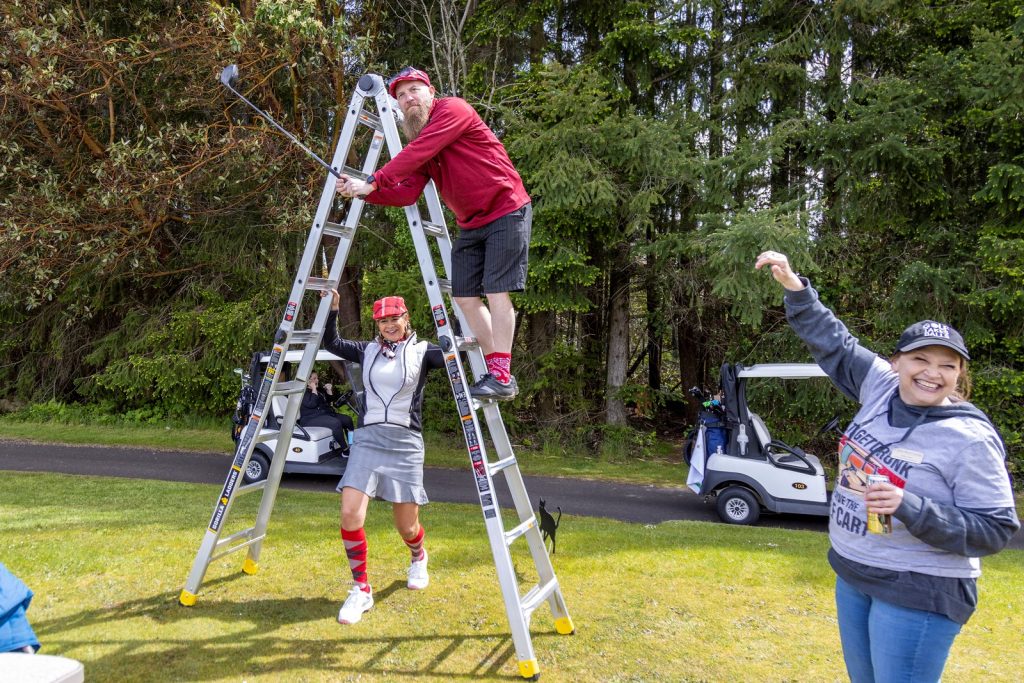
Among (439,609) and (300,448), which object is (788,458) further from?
(300,448)

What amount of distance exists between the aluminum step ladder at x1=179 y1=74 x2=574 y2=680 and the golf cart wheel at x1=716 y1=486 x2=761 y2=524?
14.8 feet

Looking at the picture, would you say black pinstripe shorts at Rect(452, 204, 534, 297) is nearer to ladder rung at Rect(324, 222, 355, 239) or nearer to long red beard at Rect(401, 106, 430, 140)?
long red beard at Rect(401, 106, 430, 140)

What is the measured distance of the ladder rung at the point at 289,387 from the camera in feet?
14.9

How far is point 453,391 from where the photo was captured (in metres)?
3.80

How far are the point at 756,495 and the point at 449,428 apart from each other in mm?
6295

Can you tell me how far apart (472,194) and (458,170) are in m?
0.14

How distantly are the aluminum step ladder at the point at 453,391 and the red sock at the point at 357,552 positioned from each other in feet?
2.62

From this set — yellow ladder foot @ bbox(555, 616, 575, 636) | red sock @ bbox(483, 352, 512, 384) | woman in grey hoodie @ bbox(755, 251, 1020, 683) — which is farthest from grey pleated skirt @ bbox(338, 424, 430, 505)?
woman in grey hoodie @ bbox(755, 251, 1020, 683)

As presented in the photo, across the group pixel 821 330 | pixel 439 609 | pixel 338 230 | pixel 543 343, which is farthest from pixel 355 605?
pixel 543 343

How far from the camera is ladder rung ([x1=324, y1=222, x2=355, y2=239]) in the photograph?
431cm

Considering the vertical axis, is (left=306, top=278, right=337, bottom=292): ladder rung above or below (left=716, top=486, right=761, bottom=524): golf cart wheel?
above

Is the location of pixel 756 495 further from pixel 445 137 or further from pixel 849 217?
pixel 445 137

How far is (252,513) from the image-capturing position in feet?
23.7

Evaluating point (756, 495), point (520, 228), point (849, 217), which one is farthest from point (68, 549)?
point (849, 217)
